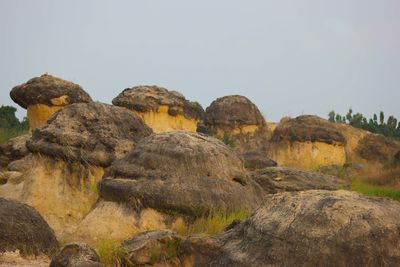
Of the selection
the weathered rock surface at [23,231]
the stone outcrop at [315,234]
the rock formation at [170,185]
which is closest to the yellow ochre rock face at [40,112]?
the rock formation at [170,185]

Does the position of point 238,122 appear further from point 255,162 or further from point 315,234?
point 315,234

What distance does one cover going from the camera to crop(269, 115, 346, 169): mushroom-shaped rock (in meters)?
24.3

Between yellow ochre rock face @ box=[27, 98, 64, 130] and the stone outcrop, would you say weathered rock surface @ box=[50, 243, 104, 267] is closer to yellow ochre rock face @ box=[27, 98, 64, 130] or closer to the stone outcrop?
the stone outcrop

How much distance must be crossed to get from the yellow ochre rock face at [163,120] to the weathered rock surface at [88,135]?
36.1ft

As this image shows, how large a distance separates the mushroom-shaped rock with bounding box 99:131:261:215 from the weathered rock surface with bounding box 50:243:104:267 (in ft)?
5.77

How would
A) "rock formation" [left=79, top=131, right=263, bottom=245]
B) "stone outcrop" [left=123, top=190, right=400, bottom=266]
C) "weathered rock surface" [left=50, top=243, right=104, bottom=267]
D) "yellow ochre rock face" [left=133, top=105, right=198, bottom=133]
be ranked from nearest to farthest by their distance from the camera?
"stone outcrop" [left=123, top=190, right=400, bottom=266]
"weathered rock surface" [left=50, top=243, right=104, bottom=267]
"rock formation" [left=79, top=131, right=263, bottom=245]
"yellow ochre rock face" [left=133, top=105, right=198, bottom=133]

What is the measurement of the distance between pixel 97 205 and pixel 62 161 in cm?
298

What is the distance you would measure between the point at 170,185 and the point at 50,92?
13.2 metres

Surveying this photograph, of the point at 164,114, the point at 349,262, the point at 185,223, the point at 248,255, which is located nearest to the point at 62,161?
the point at 185,223

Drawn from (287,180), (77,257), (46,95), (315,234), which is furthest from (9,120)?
(315,234)

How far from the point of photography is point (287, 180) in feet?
42.6

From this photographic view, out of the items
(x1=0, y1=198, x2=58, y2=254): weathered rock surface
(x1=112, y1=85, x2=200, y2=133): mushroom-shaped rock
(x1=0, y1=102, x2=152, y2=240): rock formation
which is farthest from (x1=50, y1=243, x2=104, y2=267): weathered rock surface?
(x1=112, y1=85, x2=200, y2=133): mushroom-shaped rock

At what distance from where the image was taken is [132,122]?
35.3ft

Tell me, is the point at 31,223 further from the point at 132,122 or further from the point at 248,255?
the point at 132,122
